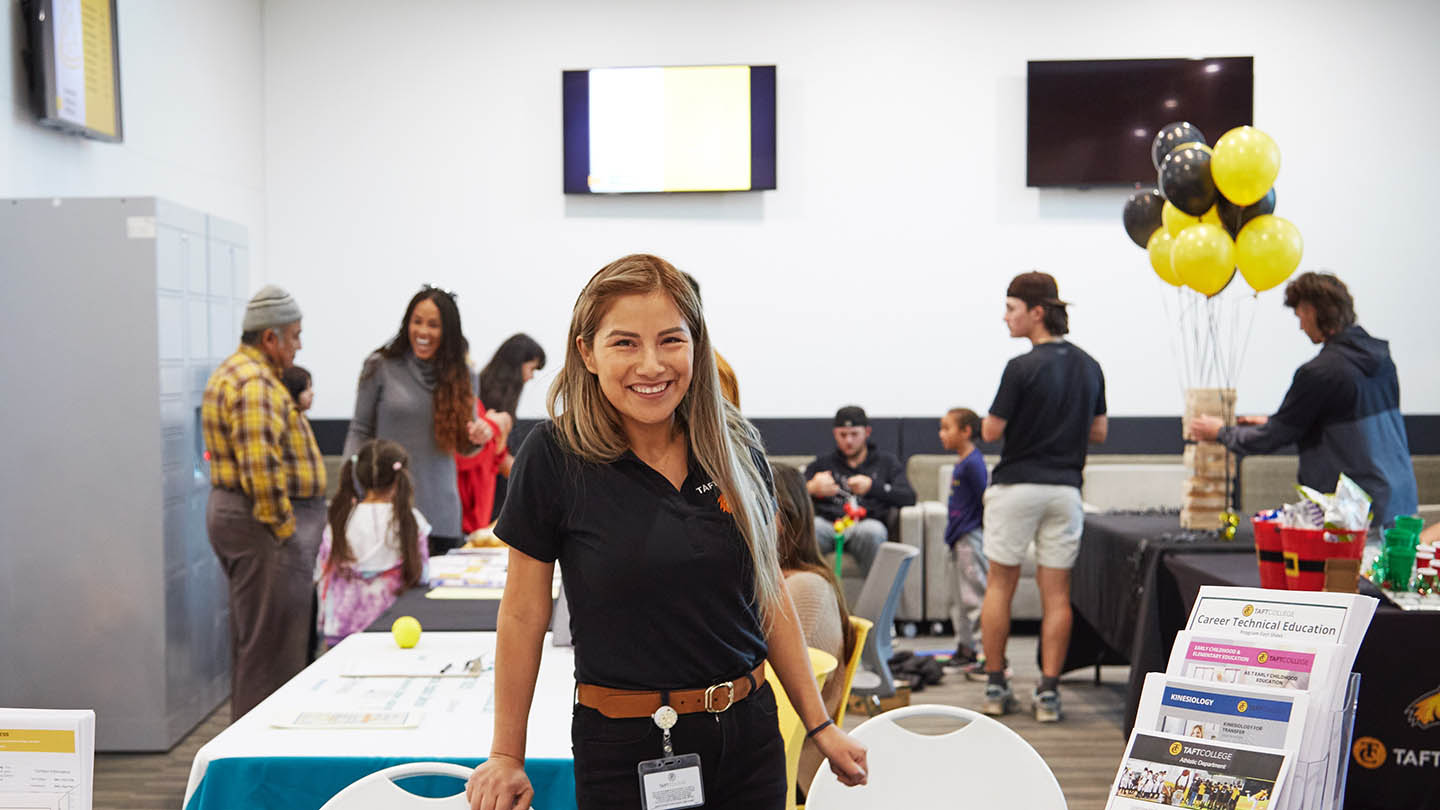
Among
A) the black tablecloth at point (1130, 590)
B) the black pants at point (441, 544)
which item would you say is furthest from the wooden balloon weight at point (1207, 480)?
the black pants at point (441, 544)

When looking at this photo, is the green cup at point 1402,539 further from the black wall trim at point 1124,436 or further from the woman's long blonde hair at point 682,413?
the black wall trim at point 1124,436

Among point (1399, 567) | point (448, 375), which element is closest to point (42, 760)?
point (1399, 567)

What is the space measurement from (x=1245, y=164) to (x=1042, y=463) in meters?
1.20

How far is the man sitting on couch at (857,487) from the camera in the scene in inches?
217

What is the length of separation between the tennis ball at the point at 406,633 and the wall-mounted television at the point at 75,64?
2.92m

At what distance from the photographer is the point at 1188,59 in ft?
21.5

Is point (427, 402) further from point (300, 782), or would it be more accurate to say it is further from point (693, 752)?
point (693, 752)

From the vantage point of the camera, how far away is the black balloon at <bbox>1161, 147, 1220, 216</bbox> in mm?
4031

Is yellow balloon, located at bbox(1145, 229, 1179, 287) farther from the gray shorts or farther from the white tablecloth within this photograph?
the white tablecloth

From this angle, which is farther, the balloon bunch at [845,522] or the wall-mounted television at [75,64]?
the balloon bunch at [845,522]

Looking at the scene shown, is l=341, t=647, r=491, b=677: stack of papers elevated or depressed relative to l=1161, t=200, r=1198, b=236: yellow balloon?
depressed

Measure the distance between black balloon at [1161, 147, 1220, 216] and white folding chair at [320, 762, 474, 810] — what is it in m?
3.28

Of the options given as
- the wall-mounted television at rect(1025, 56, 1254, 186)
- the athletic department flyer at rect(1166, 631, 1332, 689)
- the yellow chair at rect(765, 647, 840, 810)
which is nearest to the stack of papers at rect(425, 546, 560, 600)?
the yellow chair at rect(765, 647, 840, 810)

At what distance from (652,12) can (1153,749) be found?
591 cm
